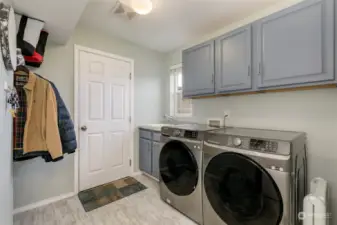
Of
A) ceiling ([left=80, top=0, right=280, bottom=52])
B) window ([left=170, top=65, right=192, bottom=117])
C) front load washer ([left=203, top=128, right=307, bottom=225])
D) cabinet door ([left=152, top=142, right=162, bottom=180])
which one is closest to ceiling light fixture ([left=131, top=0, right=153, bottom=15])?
ceiling ([left=80, top=0, right=280, bottom=52])

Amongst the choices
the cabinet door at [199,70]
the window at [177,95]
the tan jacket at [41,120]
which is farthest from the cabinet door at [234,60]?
the tan jacket at [41,120]

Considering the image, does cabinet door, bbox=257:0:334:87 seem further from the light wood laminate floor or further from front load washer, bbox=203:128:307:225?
the light wood laminate floor

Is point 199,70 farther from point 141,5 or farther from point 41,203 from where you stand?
point 41,203

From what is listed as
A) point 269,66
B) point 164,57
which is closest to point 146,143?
point 164,57

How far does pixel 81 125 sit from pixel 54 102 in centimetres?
72

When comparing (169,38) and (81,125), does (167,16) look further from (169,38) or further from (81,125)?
(81,125)

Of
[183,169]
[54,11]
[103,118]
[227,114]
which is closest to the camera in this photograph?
[54,11]

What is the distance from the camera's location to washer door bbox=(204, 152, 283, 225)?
3.96 ft

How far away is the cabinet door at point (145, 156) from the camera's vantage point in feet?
9.16

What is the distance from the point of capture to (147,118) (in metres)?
3.19

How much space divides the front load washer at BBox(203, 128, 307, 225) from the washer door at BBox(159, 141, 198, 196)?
0.17 metres

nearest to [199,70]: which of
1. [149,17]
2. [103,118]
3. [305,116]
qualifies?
[149,17]

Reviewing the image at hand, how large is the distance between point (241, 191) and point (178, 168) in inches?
29.0

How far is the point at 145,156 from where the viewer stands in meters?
2.90
